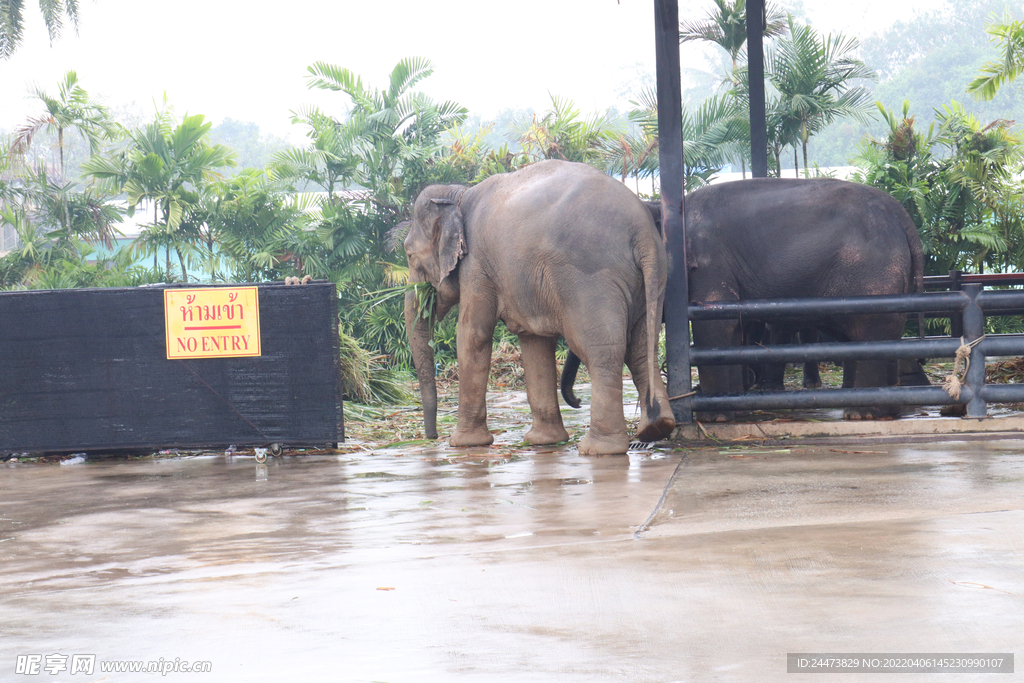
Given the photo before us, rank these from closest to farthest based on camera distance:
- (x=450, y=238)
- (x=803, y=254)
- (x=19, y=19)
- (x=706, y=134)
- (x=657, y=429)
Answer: (x=657, y=429) → (x=450, y=238) → (x=803, y=254) → (x=706, y=134) → (x=19, y=19)

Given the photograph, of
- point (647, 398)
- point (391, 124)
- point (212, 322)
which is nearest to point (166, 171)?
point (391, 124)

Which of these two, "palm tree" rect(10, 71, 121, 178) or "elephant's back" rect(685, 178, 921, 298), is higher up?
"palm tree" rect(10, 71, 121, 178)

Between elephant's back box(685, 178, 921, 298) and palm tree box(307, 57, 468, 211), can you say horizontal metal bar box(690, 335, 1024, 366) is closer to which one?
elephant's back box(685, 178, 921, 298)

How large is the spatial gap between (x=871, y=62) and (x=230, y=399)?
7548 cm

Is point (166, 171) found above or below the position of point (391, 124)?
below

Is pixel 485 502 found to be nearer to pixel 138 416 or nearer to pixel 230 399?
pixel 230 399

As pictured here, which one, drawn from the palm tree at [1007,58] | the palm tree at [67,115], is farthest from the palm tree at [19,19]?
the palm tree at [1007,58]

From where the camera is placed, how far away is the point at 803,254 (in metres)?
8.11

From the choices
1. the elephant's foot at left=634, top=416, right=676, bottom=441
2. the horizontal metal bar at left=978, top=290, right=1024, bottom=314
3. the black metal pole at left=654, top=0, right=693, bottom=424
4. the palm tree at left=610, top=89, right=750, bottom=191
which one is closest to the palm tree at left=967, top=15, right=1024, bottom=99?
the palm tree at left=610, top=89, right=750, bottom=191

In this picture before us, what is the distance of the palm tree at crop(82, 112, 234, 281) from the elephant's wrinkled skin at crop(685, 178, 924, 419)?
501 inches

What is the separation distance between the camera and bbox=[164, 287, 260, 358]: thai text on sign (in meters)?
7.79

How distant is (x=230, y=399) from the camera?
7809 millimetres

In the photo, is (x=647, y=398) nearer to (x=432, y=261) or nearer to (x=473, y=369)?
(x=473, y=369)

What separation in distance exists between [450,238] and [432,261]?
1.22 ft
